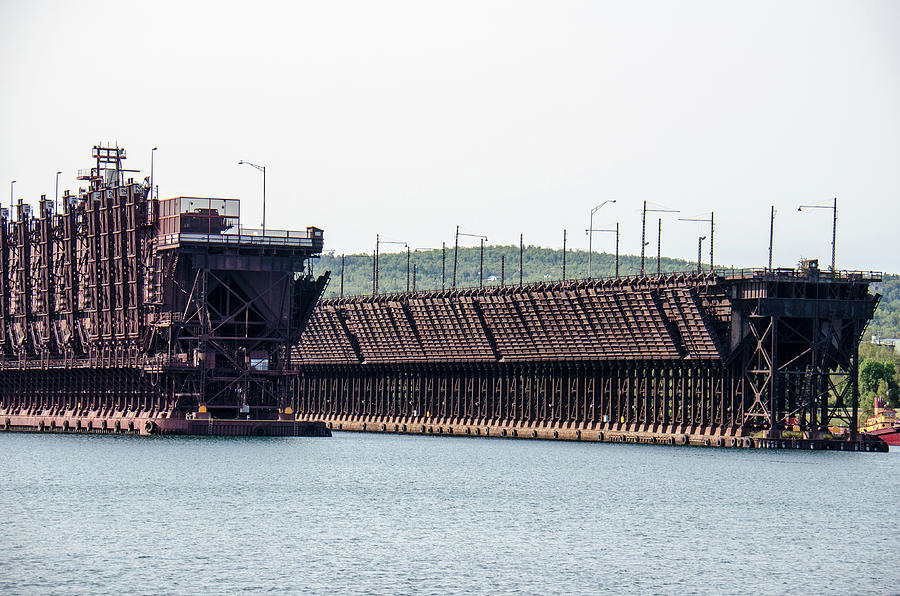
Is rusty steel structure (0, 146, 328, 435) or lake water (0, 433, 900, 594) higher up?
rusty steel structure (0, 146, 328, 435)

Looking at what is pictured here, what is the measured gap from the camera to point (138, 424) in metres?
137

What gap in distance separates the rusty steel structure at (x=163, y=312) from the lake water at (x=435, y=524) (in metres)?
12.4

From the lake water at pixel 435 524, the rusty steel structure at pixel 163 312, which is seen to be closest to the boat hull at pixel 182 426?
the rusty steel structure at pixel 163 312

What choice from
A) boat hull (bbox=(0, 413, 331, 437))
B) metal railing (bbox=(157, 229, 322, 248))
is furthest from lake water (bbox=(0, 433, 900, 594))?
metal railing (bbox=(157, 229, 322, 248))

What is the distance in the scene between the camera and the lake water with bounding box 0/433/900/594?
188 feet

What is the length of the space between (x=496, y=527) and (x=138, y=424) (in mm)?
70231

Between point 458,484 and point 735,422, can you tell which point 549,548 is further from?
point 735,422

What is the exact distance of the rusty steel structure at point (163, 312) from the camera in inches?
5069

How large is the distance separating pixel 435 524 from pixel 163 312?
62.9m

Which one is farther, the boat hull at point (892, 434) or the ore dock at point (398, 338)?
the boat hull at point (892, 434)

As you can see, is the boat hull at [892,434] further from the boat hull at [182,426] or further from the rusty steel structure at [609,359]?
the boat hull at [182,426]

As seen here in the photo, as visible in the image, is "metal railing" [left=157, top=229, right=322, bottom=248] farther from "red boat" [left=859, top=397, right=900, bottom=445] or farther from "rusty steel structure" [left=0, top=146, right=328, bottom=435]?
"red boat" [left=859, top=397, right=900, bottom=445]

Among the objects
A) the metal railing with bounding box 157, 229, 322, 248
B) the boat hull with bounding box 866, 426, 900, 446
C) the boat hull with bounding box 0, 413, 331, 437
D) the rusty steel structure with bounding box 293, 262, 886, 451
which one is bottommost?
the boat hull with bounding box 866, 426, 900, 446

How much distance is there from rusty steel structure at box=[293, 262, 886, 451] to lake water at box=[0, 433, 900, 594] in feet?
46.6
